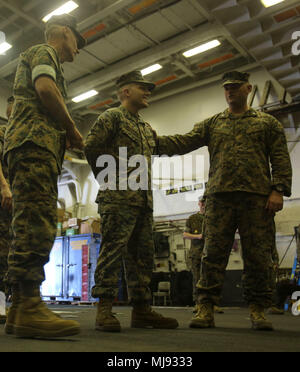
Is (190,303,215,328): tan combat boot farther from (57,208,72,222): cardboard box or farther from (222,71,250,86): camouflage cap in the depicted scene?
(57,208,72,222): cardboard box

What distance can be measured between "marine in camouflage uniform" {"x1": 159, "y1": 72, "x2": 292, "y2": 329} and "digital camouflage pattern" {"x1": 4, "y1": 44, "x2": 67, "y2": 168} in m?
1.04

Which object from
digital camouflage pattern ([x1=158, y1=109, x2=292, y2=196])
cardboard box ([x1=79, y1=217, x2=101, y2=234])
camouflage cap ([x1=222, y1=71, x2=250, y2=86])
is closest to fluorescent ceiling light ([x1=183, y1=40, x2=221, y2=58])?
cardboard box ([x1=79, y1=217, x2=101, y2=234])

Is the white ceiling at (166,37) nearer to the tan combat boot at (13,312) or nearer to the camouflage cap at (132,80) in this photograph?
the camouflage cap at (132,80)

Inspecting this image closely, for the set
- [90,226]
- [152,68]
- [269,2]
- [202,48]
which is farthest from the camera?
[90,226]

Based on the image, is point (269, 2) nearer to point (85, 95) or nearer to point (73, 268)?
point (85, 95)

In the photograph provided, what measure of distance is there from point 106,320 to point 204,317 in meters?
0.61

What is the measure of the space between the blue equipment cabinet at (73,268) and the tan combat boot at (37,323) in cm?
643

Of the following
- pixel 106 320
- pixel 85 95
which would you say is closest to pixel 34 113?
pixel 106 320

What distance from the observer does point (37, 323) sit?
1.69 meters

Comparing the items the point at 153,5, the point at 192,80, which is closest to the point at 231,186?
the point at 153,5

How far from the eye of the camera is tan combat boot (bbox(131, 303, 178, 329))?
240cm

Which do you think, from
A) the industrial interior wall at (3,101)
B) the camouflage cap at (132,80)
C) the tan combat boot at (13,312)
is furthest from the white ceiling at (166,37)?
the tan combat boot at (13,312)

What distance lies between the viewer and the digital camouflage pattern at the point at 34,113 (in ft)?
6.13

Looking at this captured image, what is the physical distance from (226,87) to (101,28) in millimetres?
5476
